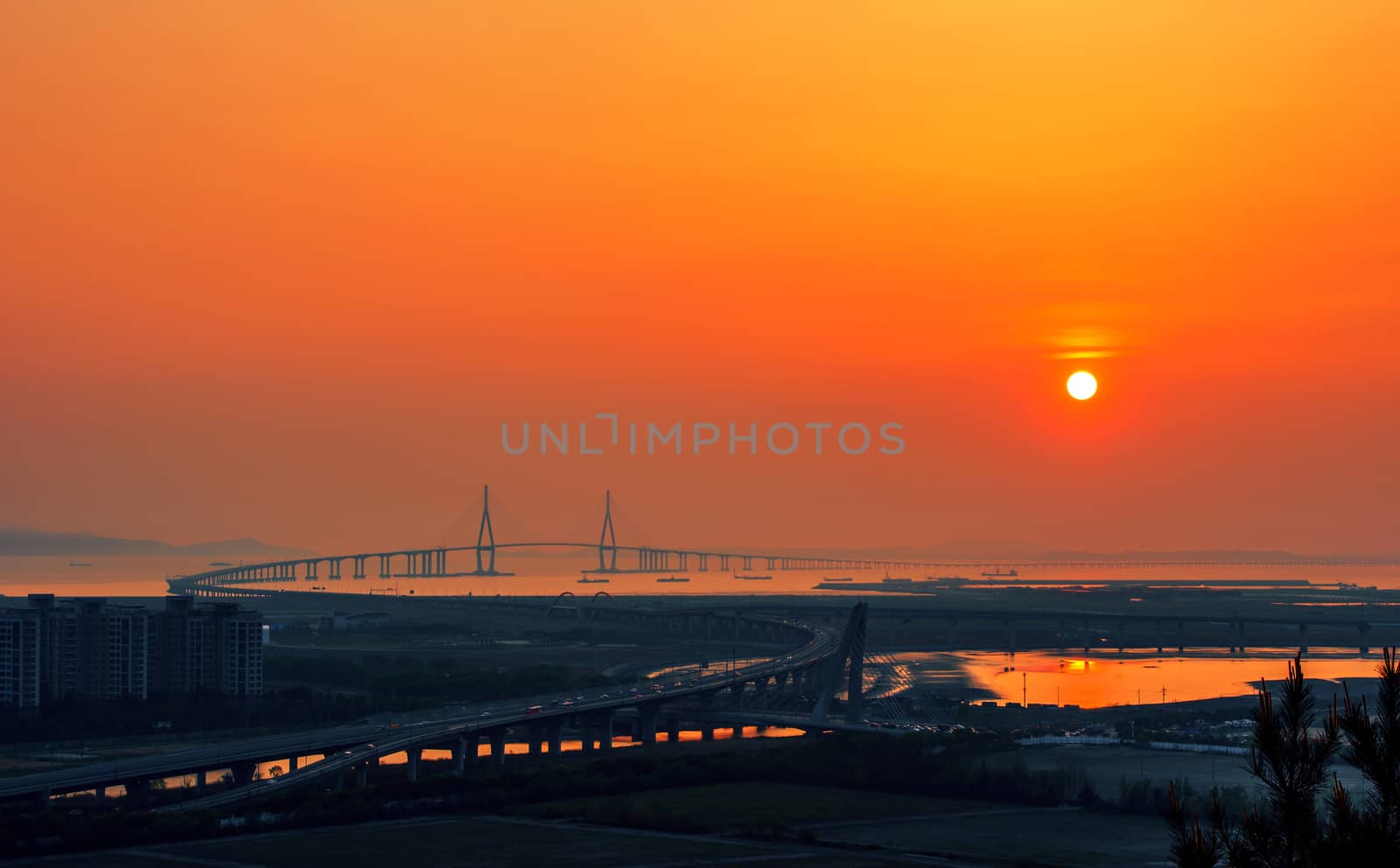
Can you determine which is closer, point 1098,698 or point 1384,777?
point 1384,777

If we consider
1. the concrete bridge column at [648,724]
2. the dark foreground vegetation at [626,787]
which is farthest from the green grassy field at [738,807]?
the concrete bridge column at [648,724]

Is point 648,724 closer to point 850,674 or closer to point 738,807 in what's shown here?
point 850,674

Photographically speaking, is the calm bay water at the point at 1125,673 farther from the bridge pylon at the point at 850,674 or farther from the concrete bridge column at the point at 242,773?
the concrete bridge column at the point at 242,773

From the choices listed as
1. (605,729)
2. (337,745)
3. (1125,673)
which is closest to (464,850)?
(337,745)

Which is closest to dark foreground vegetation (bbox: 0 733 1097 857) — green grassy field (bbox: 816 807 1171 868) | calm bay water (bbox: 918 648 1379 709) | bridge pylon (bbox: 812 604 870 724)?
green grassy field (bbox: 816 807 1171 868)

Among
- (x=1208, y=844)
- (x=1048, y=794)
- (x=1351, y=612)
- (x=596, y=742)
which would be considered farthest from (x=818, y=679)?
(x=1351, y=612)

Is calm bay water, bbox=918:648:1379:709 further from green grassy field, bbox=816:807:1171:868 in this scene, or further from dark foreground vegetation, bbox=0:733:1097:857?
green grassy field, bbox=816:807:1171:868

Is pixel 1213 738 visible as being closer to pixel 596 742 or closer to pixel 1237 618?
pixel 596 742
